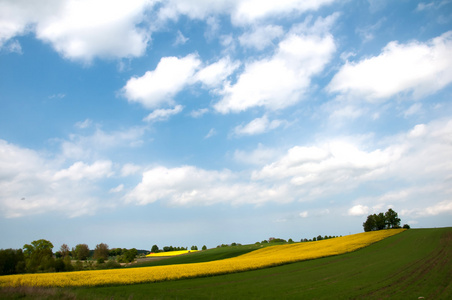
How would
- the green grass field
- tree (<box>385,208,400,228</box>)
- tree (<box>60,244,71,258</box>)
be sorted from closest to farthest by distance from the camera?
1. the green grass field
2. tree (<box>385,208,400,228</box>)
3. tree (<box>60,244,71,258</box>)

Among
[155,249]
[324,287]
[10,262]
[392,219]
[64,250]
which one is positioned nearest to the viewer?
[324,287]

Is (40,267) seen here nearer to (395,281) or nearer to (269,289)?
(269,289)

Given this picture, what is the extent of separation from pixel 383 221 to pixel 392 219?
286 centimetres

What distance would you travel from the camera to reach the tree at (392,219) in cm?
9006

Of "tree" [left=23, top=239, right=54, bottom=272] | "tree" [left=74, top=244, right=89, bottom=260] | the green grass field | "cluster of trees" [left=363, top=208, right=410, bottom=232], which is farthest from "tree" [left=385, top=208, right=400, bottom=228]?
"tree" [left=74, top=244, right=89, bottom=260]

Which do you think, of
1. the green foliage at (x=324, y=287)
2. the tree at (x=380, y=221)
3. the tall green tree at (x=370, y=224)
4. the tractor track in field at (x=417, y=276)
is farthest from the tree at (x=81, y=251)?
the tractor track in field at (x=417, y=276)

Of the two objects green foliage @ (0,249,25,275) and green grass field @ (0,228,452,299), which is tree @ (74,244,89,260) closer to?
green foliage @ (0,249,25,275)

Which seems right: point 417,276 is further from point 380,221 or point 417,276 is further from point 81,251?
point 81,251

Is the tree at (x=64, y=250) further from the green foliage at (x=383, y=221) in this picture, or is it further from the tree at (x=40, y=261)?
the green foliage at (x=383, y=221)

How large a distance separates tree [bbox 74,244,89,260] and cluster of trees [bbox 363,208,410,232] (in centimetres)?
10952

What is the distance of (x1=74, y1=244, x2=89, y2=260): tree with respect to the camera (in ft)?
354

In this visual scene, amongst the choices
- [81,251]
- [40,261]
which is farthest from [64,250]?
[40,261]

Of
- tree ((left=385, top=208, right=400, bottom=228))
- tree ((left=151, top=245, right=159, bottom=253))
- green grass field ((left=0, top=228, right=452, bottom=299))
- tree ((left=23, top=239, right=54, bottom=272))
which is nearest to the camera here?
green grass field ((left=0, top=228, right=452, bottom=299))

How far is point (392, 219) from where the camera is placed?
90938mm
